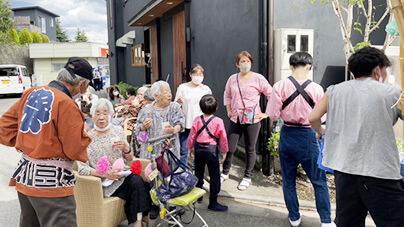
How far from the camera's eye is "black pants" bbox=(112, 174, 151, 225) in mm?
3637

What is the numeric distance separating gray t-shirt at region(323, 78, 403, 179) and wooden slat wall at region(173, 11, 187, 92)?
289 inches

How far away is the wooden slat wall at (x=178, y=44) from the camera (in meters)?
9.77

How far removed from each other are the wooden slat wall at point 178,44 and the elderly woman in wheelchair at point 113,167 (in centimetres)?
609

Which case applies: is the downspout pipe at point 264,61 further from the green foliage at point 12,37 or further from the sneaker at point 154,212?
the green foliage at point 12,37

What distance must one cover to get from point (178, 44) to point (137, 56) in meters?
6.33

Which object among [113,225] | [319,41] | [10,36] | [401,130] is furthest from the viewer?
[10,36]

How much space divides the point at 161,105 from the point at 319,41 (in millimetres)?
3205

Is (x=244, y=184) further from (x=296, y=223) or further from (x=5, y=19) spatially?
(x=5, y=19)

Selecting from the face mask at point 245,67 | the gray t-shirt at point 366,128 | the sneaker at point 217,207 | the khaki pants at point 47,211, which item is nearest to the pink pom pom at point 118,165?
the khaki pants at point 47,211

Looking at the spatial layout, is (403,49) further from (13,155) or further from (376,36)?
(13,155)

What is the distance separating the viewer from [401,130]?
197 inches

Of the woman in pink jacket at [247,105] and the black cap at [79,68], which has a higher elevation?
the black cap at [79,68]

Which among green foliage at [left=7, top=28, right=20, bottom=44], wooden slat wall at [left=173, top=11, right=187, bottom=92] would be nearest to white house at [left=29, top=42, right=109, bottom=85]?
green foliage at [left=7, top=28, right=20, bottom=44]

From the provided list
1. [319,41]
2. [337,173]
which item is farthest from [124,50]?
[337,173]
